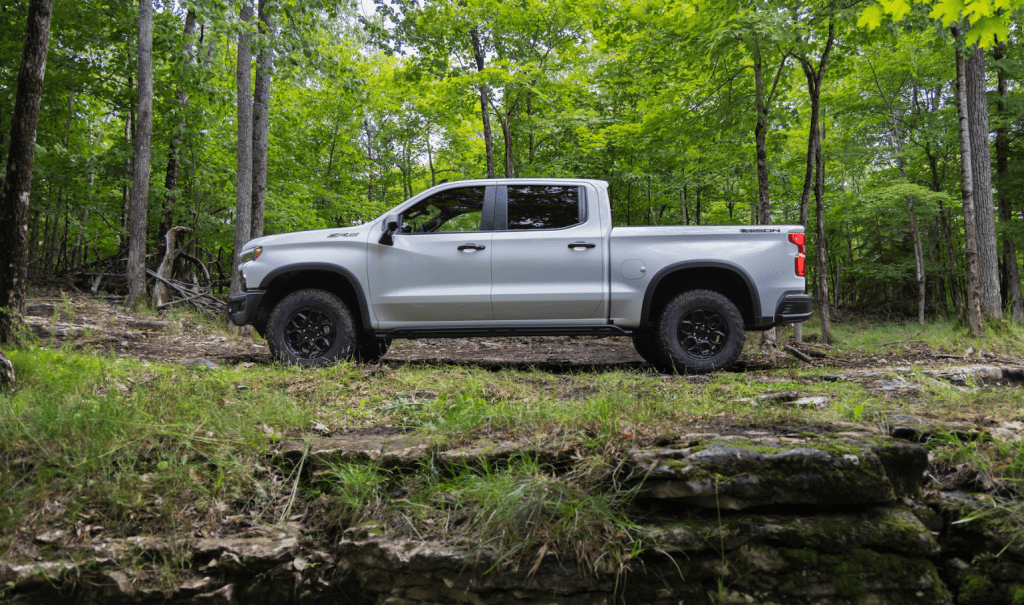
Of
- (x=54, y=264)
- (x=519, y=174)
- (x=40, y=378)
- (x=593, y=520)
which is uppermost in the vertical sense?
(x=519, y=174)

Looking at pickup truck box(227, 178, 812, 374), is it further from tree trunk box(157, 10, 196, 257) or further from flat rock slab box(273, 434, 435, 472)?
tree trunk box(157, 10, 196, 257)

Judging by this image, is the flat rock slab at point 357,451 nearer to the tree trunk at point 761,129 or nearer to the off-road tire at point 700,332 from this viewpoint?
the off-road tire at point 700,332

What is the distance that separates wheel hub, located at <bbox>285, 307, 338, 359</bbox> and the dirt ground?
77 centimetres

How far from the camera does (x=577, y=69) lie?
43.0 feet

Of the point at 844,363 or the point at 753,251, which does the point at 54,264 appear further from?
the point at 844,363

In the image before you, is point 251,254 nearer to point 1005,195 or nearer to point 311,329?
point 311,329

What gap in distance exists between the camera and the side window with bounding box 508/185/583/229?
18.3 feet

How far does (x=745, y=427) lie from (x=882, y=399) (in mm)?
1372

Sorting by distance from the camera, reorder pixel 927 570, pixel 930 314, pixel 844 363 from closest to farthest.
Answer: pixel 927 570 → pixel 844 363 → pixel 930 314

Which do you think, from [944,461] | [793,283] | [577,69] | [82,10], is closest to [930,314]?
[577,69]

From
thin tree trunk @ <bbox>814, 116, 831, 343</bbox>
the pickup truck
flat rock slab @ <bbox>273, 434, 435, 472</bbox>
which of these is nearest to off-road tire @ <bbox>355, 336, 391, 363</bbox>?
the pickup truck

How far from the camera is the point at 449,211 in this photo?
5.75 m

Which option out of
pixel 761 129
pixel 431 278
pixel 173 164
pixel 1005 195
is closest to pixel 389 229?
pixel 431 278

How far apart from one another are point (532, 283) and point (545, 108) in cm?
905
